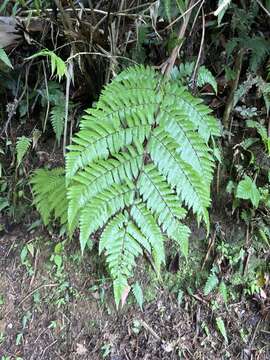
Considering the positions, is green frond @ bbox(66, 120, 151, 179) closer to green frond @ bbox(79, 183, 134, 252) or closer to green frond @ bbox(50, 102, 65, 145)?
green frond @ bbox(79, 183, 134, 252)

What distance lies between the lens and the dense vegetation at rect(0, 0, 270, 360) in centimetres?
203

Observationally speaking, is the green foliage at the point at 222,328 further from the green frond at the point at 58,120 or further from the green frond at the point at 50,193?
the green frond at the point at 58,120

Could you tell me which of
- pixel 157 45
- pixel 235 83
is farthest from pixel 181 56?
pixel 235 83

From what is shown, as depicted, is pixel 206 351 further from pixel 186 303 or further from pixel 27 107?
A: pixel 27 107

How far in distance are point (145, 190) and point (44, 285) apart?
0.99 metres

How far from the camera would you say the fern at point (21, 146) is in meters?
2.65

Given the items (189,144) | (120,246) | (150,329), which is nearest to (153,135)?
(189,144)

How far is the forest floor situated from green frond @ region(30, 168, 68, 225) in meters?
0.29

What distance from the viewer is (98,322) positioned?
8.18ft

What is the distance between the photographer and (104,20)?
2.41 metres

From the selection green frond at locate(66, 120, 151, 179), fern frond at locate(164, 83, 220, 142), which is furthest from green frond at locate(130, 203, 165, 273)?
fern frond at locate(164, 83, 220, 142)

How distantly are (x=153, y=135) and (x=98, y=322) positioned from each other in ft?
3.62

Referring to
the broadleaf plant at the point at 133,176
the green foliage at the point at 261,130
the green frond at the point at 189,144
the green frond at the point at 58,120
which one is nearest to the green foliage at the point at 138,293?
the broadleaf plant at the point at 133,176

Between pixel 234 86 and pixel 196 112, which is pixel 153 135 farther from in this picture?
pixel 234 86
